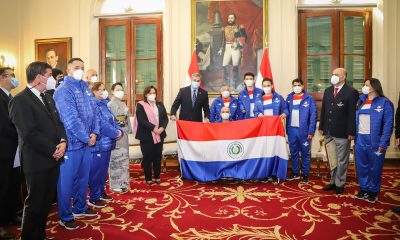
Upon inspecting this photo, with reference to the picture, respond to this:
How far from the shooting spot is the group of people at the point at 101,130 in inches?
103

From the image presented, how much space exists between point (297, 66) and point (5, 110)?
5.76m

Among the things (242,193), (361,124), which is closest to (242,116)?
(242,193)

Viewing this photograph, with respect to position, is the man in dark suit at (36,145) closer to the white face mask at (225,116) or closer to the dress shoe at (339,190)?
the white face mask at (225,116)

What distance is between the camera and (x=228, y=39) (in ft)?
23.1

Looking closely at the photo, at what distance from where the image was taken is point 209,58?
23.3ft

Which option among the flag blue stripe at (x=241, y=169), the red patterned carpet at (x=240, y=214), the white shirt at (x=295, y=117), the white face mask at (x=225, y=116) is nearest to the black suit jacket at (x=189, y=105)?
the white face mask at (x=225, y=116)

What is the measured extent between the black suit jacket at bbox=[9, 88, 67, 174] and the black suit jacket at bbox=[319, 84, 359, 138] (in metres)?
3.53

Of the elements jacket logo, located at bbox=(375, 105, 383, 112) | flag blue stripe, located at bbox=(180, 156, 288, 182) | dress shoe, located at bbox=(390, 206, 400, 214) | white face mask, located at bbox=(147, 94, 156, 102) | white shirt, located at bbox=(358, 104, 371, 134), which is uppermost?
white face mask, located at bbox=(147, 94, 156, 102)

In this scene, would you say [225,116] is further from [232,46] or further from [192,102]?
[232,46]

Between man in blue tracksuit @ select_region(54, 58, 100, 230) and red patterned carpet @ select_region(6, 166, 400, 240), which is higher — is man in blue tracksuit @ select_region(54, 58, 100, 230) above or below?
above

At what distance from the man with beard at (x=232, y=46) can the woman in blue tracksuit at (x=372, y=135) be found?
3.21 metres

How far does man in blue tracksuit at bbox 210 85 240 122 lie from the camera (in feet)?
18.6

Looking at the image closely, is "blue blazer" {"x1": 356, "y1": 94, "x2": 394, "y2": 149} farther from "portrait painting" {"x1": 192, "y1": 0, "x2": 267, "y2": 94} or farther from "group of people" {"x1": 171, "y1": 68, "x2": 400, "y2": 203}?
"portrait painting" {"x1": 192, "y1": 0, "x2": 267, "y2": 94}

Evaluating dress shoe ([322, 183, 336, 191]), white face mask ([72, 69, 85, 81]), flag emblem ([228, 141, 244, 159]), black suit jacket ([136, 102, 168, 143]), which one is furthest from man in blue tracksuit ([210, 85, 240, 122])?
white face mask ([72, 69, 85, 81])
